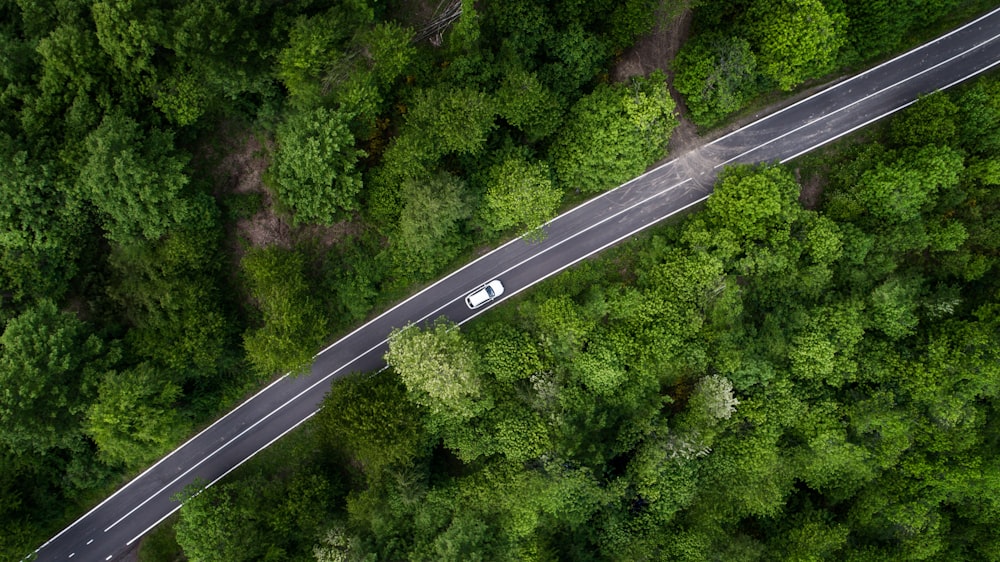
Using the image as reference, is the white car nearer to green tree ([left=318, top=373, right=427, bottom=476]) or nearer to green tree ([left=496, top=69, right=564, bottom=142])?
green tree ([left=318, top=373, right=427, bottom=476])

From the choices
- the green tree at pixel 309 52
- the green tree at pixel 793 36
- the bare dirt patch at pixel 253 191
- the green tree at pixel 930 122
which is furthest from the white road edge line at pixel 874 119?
the bare dirt patch at pixel 253 191

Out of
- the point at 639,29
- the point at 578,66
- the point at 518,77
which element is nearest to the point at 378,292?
the point at 518,77

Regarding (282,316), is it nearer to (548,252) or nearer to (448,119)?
(448,119)

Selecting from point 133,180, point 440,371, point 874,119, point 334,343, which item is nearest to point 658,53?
point 874,119

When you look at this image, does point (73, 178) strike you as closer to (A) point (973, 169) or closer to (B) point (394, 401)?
(B) point (394, 401)

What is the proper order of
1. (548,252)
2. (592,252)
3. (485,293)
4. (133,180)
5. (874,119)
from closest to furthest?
(133,180) → (874,119) → (485,293) → (592,252) → (548,252)
